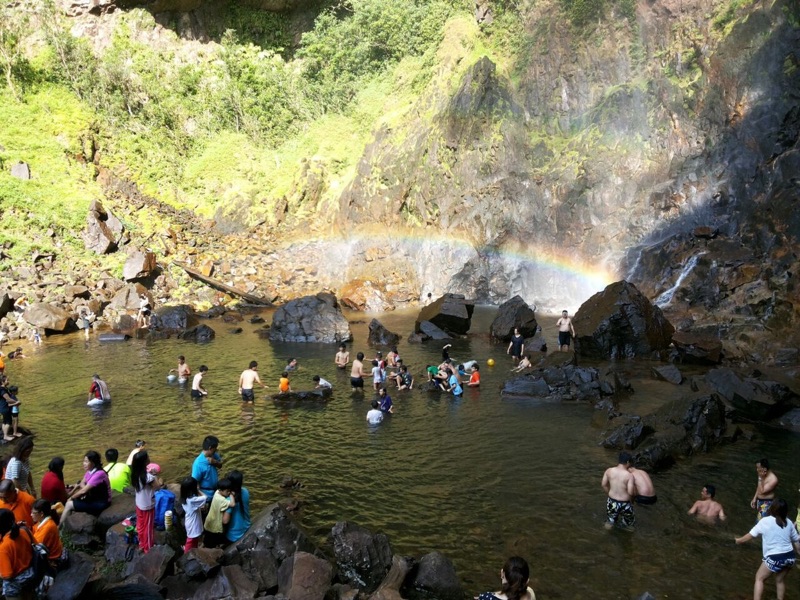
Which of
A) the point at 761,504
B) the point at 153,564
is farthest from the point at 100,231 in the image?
the point at 761,504

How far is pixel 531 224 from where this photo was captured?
4403cm

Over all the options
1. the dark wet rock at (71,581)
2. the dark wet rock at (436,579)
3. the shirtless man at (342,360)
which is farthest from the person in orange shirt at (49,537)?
the shirtless man at (342,360)

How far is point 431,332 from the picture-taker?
33.0 metres

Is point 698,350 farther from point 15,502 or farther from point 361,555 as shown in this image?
point 15,502

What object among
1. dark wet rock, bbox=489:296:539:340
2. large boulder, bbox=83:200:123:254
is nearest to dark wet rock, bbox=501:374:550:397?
dark wet rock, bbox=489:296:539:340

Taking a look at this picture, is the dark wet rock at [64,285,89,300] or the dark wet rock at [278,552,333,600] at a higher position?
the dark wet rock at [278,552,333,600]

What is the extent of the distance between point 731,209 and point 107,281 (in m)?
43.0

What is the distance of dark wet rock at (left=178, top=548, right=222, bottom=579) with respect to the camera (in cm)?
953

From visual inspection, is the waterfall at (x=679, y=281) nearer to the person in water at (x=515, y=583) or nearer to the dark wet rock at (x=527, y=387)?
the dark wet rock at (x=527, y=387)

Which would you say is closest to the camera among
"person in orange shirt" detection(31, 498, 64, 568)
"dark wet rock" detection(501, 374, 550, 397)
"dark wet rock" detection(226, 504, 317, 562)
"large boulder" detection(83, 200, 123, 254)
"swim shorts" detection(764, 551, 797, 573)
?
"person in orange shirt" detection(31, 498, 64, 568)

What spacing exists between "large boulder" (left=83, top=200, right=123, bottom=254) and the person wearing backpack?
37.1m

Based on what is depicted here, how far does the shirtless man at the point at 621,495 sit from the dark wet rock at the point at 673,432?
132 inches

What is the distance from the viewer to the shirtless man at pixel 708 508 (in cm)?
1260

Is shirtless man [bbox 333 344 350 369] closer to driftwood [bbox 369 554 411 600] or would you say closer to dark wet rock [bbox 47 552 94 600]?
driftwood [bbox 369 554 411 600]
